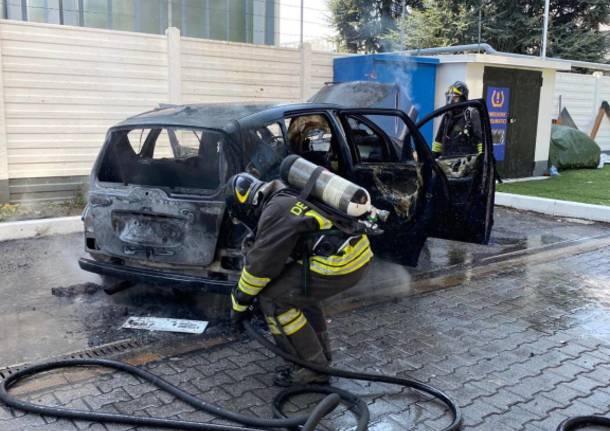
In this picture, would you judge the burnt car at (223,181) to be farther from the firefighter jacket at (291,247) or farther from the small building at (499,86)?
the small building at (499,86)

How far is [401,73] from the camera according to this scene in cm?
1103

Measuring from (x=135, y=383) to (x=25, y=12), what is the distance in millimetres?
18114

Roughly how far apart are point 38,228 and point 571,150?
11827 millimetres

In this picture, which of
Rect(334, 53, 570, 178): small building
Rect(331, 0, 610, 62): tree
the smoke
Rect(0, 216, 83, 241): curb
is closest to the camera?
the smoke

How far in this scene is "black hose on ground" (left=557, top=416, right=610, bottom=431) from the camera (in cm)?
317

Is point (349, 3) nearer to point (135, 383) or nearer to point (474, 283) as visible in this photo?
point (474, 283)

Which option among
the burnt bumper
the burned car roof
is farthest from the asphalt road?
the burned car roof

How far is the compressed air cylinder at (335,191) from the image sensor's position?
314cm

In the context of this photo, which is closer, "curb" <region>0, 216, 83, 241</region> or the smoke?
the smoke

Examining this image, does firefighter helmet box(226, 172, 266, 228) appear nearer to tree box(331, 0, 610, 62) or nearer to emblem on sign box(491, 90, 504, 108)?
emblem on sign box(491, 90, 504, 108)

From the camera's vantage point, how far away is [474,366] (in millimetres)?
3961

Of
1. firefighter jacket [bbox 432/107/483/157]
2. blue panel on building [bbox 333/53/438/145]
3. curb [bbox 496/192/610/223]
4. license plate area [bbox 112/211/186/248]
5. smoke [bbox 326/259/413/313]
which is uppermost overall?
blue panel on building [bbox 333/53/438/145]

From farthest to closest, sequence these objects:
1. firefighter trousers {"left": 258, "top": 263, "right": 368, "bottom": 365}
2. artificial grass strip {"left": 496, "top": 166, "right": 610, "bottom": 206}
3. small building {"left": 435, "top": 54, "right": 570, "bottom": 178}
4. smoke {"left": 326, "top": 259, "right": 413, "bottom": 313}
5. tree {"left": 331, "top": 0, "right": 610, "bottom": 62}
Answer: tree {"left": 331, "top": 0, "right": 610, "bottom": 62}
small building {"left": 435, "top": 54, "right": 570, "bottom": 178}
artificial grass strip {"left": 496, "top": 166, "right": 610, "bottom": 206}
smoke {"left": 326, "top": 259, "right": 413, "bottom": 313}
firefighter trousers {"left": 258, "top": 263, "right": 368, "bottom": 365}

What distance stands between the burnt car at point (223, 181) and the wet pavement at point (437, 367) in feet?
2.18
